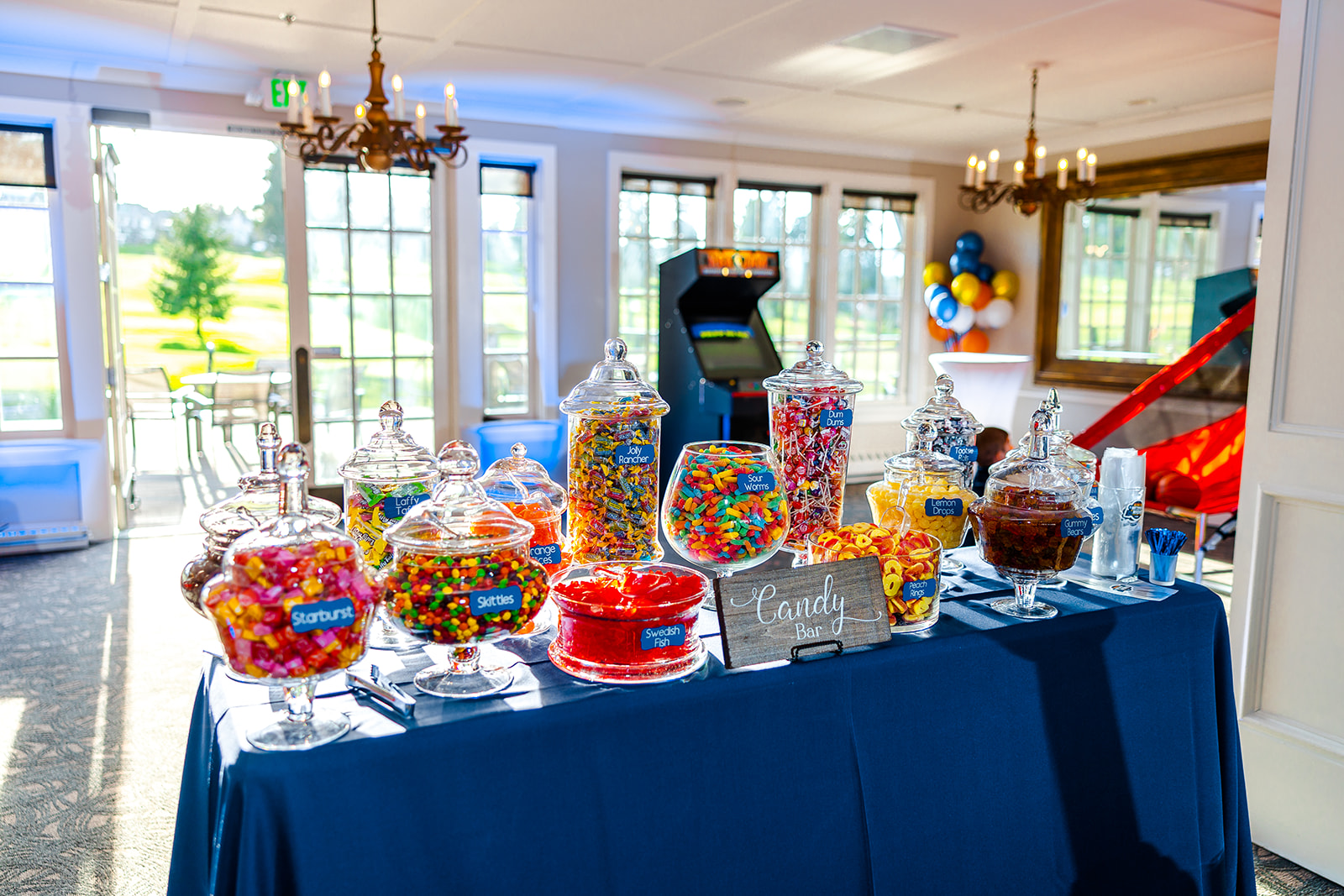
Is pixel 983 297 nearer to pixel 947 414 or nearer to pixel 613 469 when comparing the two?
pixel 947 414

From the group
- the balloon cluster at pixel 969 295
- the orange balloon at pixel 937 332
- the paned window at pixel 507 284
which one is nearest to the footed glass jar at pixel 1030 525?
the paned window at pixel 507 284

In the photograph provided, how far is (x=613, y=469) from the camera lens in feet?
4.99

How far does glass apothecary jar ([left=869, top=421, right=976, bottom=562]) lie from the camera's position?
5.49ft

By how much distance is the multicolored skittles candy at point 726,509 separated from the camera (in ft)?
4.76

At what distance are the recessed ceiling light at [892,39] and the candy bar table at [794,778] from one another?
121 inches

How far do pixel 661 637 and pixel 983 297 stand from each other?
625 centimetres

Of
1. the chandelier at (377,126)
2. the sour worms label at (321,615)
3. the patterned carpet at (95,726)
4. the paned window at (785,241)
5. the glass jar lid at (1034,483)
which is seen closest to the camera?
the sour worms label at (321,615)

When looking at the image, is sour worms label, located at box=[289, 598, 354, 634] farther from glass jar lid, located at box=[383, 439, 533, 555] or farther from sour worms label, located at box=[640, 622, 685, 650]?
sour worms label, located at box=[640, 622, 685, 650]

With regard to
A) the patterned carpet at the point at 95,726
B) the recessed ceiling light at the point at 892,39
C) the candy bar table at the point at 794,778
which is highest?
the recessed ceiling light at the point at 892,39

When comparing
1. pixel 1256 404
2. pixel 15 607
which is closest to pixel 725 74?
pixel 1256 404

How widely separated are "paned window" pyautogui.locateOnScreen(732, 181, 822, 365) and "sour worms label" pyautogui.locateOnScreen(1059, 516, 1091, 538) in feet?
17.2

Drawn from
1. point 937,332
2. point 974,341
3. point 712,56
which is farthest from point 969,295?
point 712,56

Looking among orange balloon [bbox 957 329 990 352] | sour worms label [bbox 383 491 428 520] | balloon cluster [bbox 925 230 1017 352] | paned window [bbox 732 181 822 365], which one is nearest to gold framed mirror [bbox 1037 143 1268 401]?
balloon cluster [bbox 925 230 1017 352]

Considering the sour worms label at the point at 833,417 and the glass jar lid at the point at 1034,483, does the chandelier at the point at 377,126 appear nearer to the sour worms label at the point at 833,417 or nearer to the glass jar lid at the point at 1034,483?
the sour worms label at the point at 833,417
